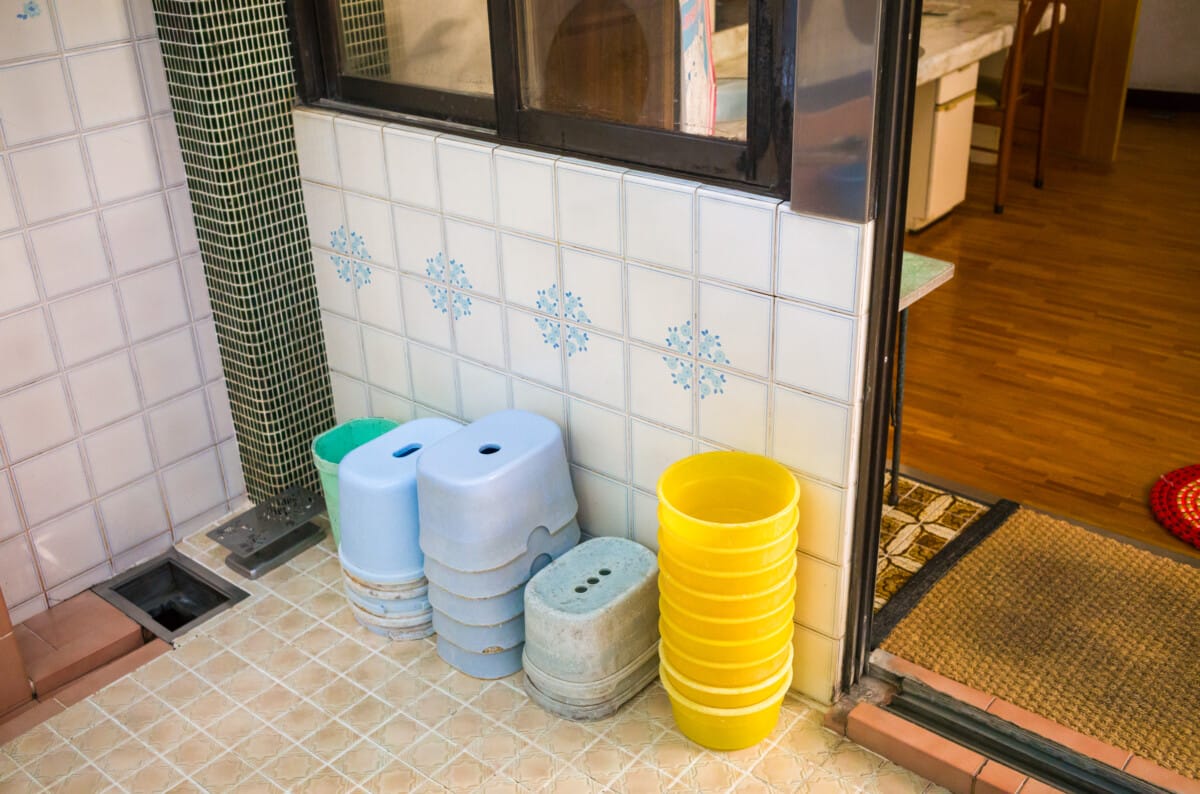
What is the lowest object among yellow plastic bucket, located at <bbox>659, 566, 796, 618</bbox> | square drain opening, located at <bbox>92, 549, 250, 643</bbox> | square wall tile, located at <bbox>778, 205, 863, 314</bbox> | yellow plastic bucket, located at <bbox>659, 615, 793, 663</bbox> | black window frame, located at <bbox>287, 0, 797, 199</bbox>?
square drain opening, located at <bbox>92, 549, 250, 643</bbox>

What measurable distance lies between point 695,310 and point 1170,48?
536cm

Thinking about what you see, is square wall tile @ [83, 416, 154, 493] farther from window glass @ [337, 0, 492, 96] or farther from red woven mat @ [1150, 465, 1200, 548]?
red woven mat @ [1150, 465, 1200, 548]

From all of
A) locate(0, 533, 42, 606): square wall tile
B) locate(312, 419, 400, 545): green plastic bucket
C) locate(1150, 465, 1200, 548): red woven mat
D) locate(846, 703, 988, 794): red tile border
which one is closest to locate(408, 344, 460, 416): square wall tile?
locate(312, 419, 400, 545): green plastic bucket

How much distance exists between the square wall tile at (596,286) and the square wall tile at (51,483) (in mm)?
1308

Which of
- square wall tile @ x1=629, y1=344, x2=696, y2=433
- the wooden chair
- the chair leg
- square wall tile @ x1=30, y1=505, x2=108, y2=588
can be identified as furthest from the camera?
the chair leg

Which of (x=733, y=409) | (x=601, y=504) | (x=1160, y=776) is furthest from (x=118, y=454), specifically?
(x=1160, y=776)

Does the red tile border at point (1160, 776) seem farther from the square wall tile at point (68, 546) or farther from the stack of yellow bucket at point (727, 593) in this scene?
the square wall tile at point (68, 546)

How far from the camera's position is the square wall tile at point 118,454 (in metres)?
2.88

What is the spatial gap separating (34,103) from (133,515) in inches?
41.3

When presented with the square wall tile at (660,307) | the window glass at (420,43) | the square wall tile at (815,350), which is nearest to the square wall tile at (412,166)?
the window glass at (420,43)

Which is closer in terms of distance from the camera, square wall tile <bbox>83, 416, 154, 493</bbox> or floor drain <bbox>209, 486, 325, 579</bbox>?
square wall tile <bbox>83, 416, 154, 493</bbox>

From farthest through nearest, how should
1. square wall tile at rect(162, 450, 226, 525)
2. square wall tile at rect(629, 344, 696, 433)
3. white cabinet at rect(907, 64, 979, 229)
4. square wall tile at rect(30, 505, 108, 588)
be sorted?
white cabinet at rect(907, 64, 979, 229) < square wall tile at rect(162, 450, 226, 525) < square wall tile at rect(30, 505, 108, 588) < square wall tile at rect(629, 344, 696, 433)

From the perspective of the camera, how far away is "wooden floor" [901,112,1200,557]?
3.32 meters

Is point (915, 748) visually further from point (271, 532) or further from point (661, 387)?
point (271, 532)
